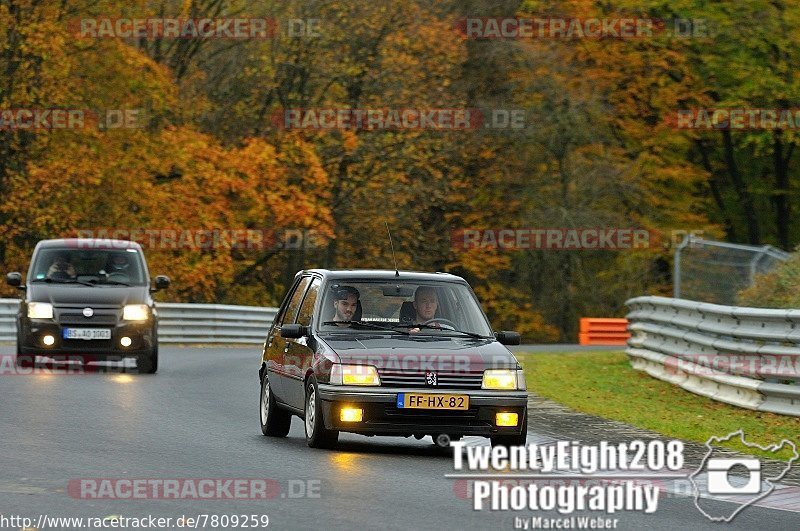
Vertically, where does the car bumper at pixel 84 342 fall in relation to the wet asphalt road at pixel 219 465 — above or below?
below

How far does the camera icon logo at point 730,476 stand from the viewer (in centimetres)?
1134

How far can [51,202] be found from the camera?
43.5 metres

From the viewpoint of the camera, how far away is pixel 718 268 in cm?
2691

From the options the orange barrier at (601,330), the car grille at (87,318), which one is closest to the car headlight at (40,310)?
the car grille at (87,318)

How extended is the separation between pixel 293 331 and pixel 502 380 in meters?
1.93

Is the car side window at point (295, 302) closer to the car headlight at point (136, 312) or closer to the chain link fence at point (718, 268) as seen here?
the car headlight at point (136, 312)

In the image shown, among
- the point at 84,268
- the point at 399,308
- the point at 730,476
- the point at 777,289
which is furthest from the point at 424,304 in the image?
the point at 84,268

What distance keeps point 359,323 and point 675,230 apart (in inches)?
1499

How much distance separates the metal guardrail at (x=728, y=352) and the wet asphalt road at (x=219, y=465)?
4178mm

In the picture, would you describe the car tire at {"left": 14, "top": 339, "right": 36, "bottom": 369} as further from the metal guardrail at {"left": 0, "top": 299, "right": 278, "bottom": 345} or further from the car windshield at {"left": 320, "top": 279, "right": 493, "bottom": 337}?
the metal guardrail at {"left": 0, "top": 299, "right": 278, "bottom": 345}

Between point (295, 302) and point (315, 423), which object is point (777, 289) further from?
point (315, 423)

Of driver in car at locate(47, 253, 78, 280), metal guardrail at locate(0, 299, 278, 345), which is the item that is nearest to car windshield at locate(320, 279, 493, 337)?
driver in car at locate(47, 253, 78, 280)

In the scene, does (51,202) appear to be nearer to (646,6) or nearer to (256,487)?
(646,6)

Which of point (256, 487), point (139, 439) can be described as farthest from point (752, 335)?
point (256, 487)
